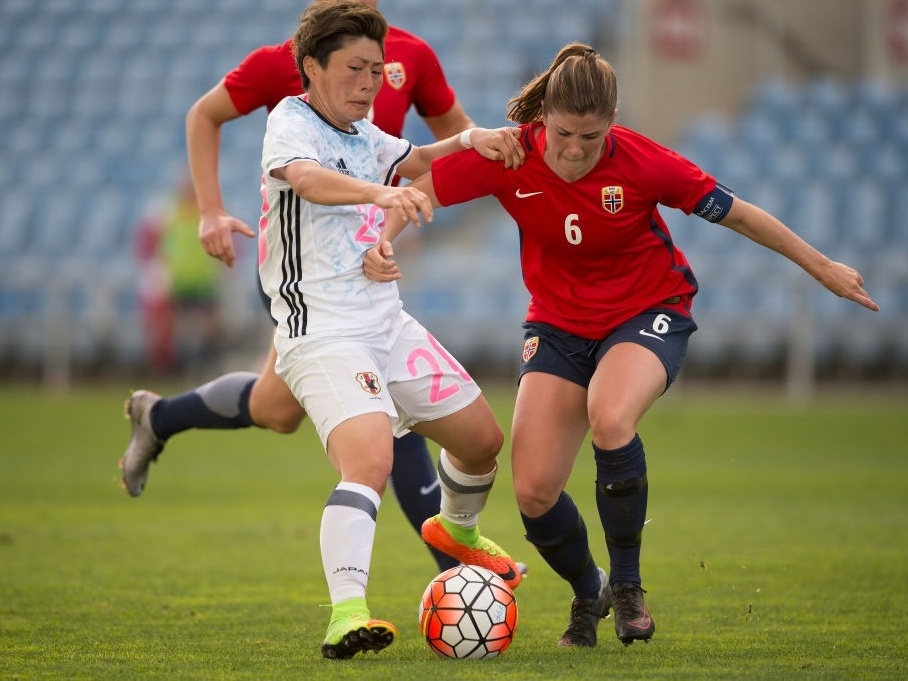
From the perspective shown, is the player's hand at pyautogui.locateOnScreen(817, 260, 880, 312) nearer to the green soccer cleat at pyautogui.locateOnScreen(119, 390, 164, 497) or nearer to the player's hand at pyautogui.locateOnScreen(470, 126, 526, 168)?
the player's hand at pyautogui.locateOnScreen(470, 126, 526, 168)

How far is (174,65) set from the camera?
Answer: 20797 mm

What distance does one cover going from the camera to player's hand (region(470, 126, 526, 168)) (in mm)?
4828

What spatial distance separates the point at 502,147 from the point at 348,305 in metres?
0.80

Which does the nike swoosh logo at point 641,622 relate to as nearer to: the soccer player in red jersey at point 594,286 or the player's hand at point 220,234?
the soccer player in red jersey at point 594,286

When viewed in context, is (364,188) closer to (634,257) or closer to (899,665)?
(634,257)

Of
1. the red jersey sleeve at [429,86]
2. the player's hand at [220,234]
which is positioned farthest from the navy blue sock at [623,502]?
the red jersey sleeve at [429,86]

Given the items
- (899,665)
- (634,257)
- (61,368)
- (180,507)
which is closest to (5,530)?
(180,507)

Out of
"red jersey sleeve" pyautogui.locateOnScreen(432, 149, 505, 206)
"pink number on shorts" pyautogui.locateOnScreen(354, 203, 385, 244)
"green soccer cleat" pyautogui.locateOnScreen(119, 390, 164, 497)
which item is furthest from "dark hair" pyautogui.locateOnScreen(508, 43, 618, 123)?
"green soccer cleat" pyautogui.locateOnScreen(119, 390, 164, 497)

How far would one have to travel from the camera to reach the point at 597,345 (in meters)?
4.95

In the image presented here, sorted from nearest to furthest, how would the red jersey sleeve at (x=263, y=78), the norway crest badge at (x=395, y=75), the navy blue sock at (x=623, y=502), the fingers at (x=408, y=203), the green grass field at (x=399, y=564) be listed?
the fingers at (x=408, y=203) → the green grass field at (x=399, y=564) → the navy blue sock at (x=623, y=502) → the red jersey sleeve at (x=263, y=78) → the norway crest badge at (x=395, y=75)

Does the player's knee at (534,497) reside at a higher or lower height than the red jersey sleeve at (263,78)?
lower

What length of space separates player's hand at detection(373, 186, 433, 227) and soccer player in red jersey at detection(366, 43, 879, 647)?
1.37 ft

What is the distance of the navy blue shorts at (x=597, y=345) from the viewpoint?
4.83 m

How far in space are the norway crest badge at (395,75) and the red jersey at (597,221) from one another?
3.36 ft
